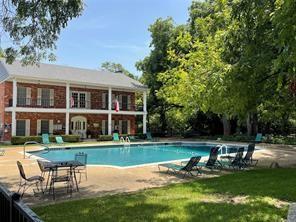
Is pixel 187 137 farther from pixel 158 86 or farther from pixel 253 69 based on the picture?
pixel 253 69

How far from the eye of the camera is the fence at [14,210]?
2.50 metres

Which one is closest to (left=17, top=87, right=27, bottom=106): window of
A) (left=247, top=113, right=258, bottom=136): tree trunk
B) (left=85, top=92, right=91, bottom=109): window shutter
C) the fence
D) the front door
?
the front door

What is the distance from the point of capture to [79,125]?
35875 millimetres

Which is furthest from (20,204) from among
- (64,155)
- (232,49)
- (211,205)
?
(64,155)

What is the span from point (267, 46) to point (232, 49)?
6.35 feet

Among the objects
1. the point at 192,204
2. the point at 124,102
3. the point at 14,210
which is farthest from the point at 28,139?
the point at 14,210


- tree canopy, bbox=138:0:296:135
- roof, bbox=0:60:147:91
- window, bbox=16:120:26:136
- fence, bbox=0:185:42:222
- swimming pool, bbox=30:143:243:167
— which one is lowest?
swimming pool, bbox=30:143:243:167

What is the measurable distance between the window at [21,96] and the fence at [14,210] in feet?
98.4

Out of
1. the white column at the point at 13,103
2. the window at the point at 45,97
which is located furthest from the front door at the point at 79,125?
the white column at the point at 13,103

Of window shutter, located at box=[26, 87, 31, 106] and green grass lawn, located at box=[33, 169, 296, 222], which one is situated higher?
window shutter, located at box=[26, 87, 31, 106]

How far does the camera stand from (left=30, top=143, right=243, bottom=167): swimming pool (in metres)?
19.8

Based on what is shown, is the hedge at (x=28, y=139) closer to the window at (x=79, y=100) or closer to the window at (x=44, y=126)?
the window at (x=44, y=126)

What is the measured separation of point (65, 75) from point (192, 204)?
28210mm

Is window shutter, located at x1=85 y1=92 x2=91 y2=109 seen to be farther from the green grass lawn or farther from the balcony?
the green grass lawn
